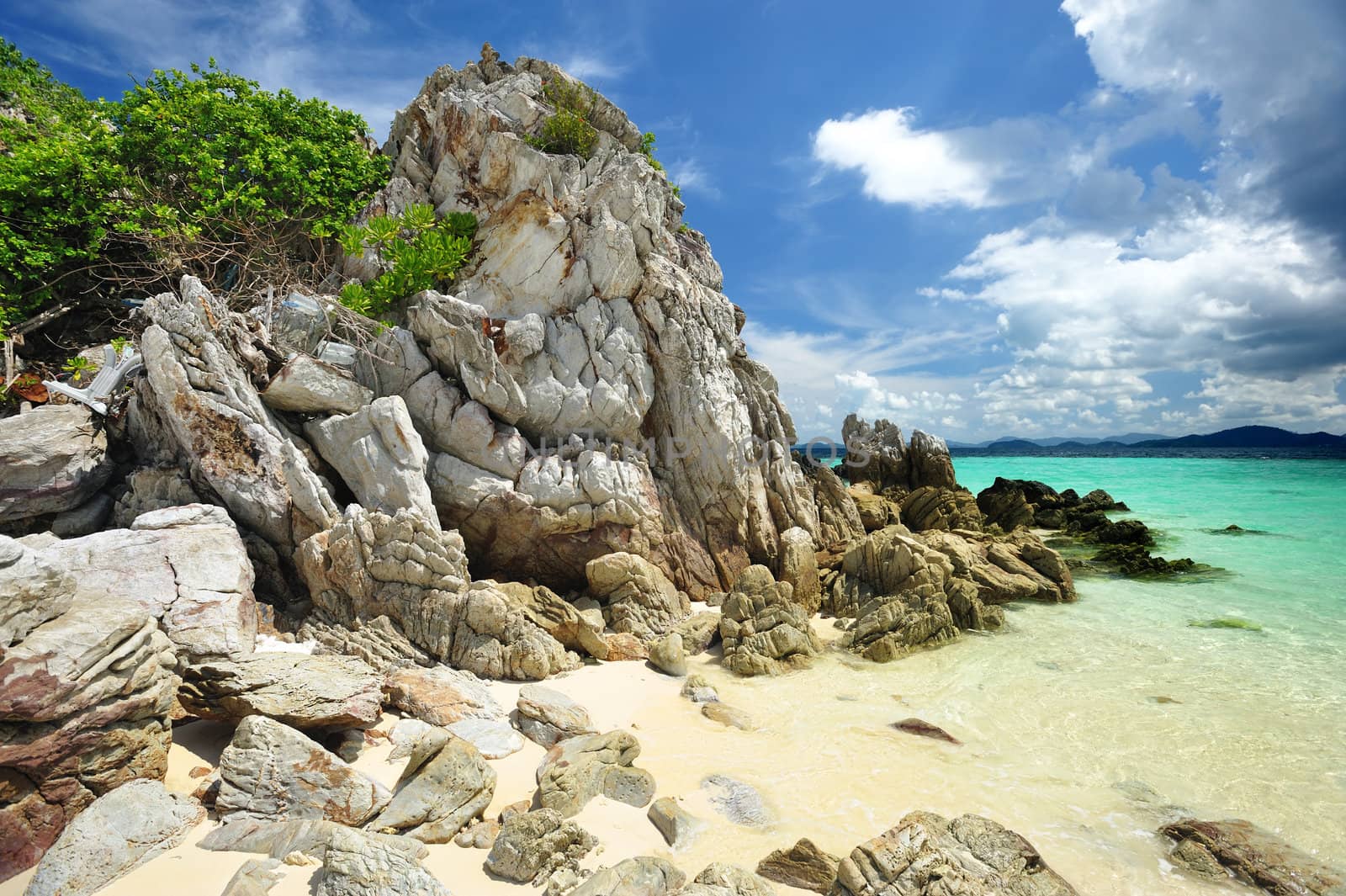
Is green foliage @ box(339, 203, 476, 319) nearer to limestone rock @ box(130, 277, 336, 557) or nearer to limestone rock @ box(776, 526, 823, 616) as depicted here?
limestone rock @ box(130, 277, 336, 557)

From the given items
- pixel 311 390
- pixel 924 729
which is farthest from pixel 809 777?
pixel 311 390

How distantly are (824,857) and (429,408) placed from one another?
34.0 feet

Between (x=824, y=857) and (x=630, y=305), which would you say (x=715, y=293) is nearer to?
(x=630, y=305)

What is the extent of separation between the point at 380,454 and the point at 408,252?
587 cm

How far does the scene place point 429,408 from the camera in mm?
11828

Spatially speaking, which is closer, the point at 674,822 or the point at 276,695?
the point at 674,822

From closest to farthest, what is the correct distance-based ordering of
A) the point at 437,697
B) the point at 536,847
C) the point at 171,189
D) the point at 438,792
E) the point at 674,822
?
the point at 536,847
the point at 438,792
the point at 674,822
the point at 437,697
the point at 171,189

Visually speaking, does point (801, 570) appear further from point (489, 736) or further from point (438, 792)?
point (438, 792)

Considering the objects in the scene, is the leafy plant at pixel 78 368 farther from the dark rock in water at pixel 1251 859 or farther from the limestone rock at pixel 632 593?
the dark rock in water at pixel 1251 859

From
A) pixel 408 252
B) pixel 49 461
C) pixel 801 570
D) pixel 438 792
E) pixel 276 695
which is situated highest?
pixel 408 252

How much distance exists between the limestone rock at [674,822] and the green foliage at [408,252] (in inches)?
479

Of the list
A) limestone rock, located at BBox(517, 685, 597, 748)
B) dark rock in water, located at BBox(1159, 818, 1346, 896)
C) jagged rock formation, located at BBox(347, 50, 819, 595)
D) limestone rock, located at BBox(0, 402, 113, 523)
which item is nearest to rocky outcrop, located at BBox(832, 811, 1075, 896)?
dark rock in water, located at BBox(1159, 818, 1346, 896)

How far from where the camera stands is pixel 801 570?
44.7 feet

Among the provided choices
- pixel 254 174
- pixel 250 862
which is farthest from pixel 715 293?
pixel 250 862
